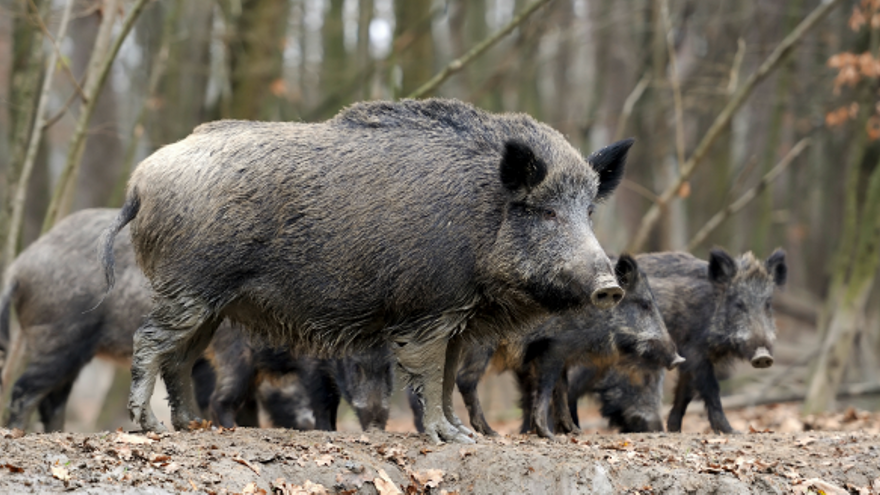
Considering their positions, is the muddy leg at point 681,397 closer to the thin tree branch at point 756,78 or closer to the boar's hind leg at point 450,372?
the boar's hind leg at point 450,372

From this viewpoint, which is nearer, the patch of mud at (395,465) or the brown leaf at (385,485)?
the patch of mud at (395,465)

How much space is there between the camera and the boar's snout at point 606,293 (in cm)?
568

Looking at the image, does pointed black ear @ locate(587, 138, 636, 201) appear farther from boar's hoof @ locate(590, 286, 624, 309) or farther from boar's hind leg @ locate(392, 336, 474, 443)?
boar's hind leg @ locate(392, 336, 474, 443)

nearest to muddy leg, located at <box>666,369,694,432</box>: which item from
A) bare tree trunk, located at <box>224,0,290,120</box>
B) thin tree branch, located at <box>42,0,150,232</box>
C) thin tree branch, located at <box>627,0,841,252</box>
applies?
thin tree branch, located at <box>627,0,841,252</box>

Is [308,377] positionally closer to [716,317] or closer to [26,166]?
[26,166]

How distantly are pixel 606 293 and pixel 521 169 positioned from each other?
0.97 meters

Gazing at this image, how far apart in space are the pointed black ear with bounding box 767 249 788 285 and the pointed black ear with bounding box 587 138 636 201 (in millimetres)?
2749

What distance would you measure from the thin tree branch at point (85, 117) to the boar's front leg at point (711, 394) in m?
5.78

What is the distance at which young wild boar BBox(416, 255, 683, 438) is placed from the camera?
7.81 meters

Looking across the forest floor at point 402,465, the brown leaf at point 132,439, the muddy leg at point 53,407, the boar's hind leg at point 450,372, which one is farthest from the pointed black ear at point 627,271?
the muddy leg at point 53,407

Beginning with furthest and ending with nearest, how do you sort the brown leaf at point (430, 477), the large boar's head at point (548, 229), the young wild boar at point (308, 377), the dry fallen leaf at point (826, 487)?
the young wild boar at point (308, 377)
the large boar's head at point (548, 229)
the dry fallen leaf at point (826, 487)
the brown leaf at point (430, 477)

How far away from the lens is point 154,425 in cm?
608

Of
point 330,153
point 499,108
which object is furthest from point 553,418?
point 499,108

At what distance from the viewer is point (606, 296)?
5770mm
